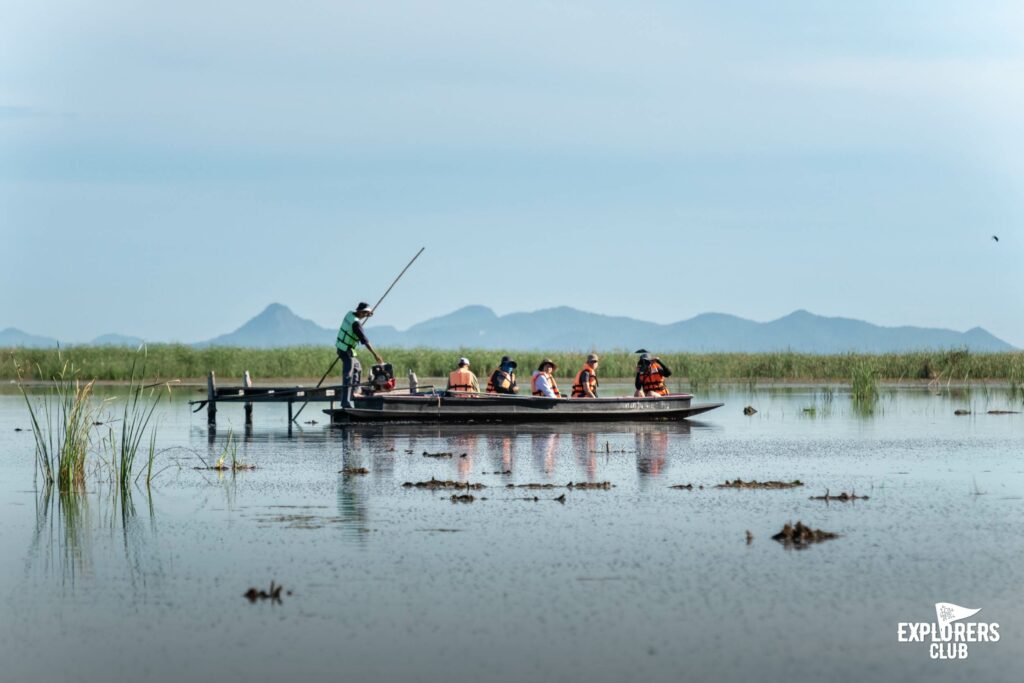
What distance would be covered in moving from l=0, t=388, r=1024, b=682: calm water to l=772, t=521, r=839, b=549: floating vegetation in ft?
0.47

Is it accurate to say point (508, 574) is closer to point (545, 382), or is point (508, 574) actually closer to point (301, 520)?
point (301, 520)

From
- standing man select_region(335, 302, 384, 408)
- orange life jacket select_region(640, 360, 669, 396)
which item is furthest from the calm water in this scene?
orange life jacket select_region(640, 360, 669, 396)

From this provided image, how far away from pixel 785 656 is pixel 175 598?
411 centimetres

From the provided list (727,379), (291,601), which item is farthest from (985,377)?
(291,601)

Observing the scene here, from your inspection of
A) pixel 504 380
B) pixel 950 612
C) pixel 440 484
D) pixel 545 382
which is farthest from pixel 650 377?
pixel 950 612

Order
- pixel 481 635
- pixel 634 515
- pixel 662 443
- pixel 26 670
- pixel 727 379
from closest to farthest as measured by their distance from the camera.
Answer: pixel 26 670 < pixel 481 635 < pixel 634 515 < pixel 662 443 < pixel 727 379

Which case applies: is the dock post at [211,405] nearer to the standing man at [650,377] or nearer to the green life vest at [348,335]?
the green life vest at [348,335]

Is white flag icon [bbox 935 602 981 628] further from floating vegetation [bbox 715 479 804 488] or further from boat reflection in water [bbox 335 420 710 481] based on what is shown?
boat reflection in water [bbox 335 420 710 481]

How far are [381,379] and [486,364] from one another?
25.7 metres

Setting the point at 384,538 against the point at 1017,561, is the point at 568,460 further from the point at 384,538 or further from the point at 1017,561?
the point at 1017,561

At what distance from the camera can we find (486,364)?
51.5 metres

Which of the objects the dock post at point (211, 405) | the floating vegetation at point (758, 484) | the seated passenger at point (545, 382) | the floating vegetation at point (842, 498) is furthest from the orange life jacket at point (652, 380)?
the floating vegetation at point (842, 498)

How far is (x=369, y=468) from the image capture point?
56.6 ft

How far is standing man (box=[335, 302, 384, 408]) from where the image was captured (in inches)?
957
